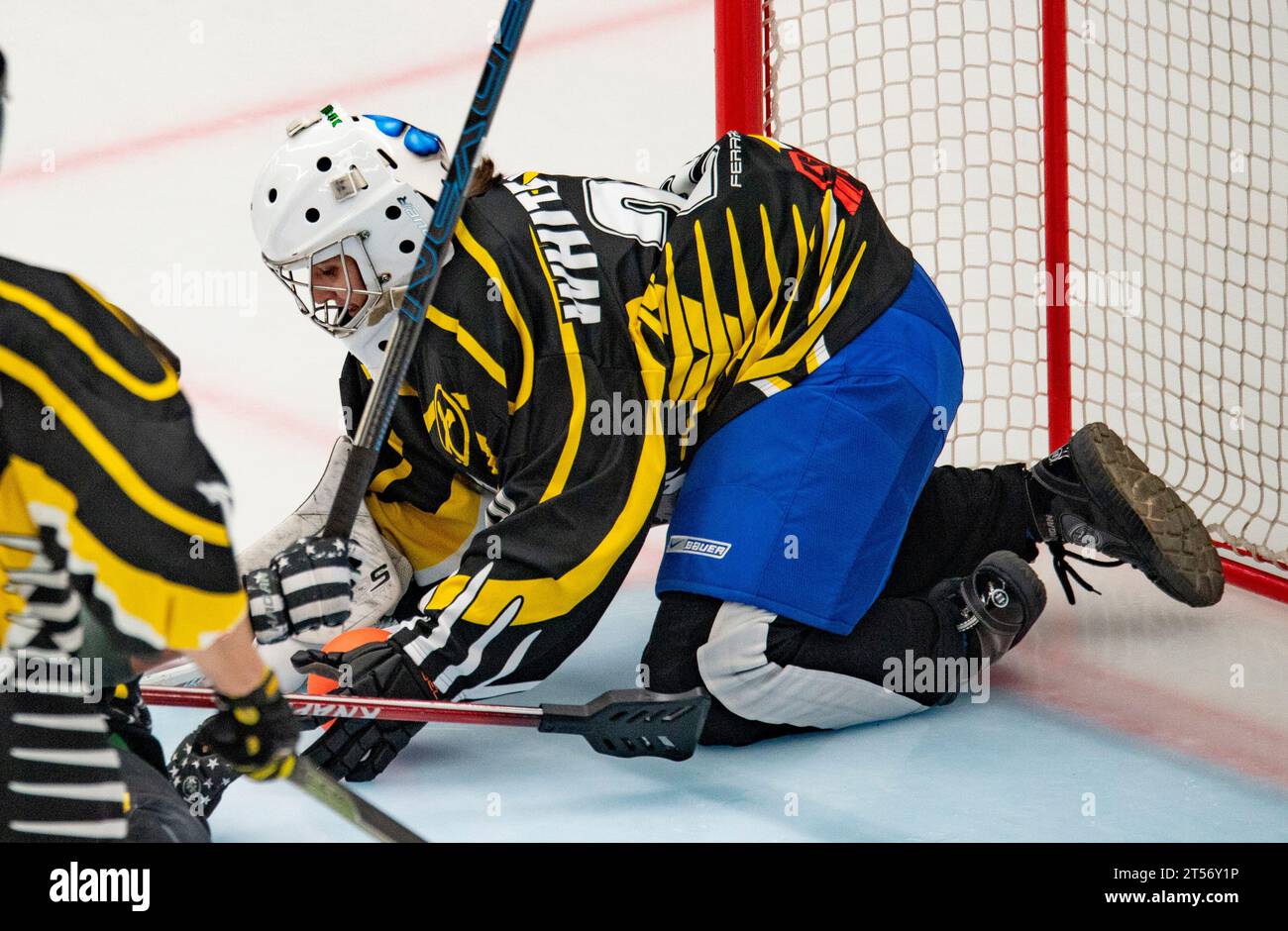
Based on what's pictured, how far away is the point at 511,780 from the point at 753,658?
40 cm

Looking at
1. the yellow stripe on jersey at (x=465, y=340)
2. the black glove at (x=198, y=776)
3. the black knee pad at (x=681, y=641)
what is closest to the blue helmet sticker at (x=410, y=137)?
the yellow stripe on jersey at (x=465, y=340)

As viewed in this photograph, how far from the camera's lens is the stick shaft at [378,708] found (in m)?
2.07

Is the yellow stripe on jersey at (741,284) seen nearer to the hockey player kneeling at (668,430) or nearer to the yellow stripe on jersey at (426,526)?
the hockey player kneeling at (668,430)

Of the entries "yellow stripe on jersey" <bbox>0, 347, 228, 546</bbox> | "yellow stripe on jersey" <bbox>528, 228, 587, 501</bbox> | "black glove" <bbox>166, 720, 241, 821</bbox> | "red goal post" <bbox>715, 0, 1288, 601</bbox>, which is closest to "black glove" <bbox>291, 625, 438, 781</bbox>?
"black glove" <bbox>166, 720, 241, 821</bbox>

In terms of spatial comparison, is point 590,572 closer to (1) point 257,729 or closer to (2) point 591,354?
(2) point 591,354

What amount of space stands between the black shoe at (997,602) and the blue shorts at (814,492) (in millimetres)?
149

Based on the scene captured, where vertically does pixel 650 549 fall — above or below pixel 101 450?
below

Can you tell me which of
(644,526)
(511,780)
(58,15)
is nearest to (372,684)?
(511,780)

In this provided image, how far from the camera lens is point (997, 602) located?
8.50 feet

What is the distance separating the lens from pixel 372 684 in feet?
7.45

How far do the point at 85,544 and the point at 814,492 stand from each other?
53.5 inches
